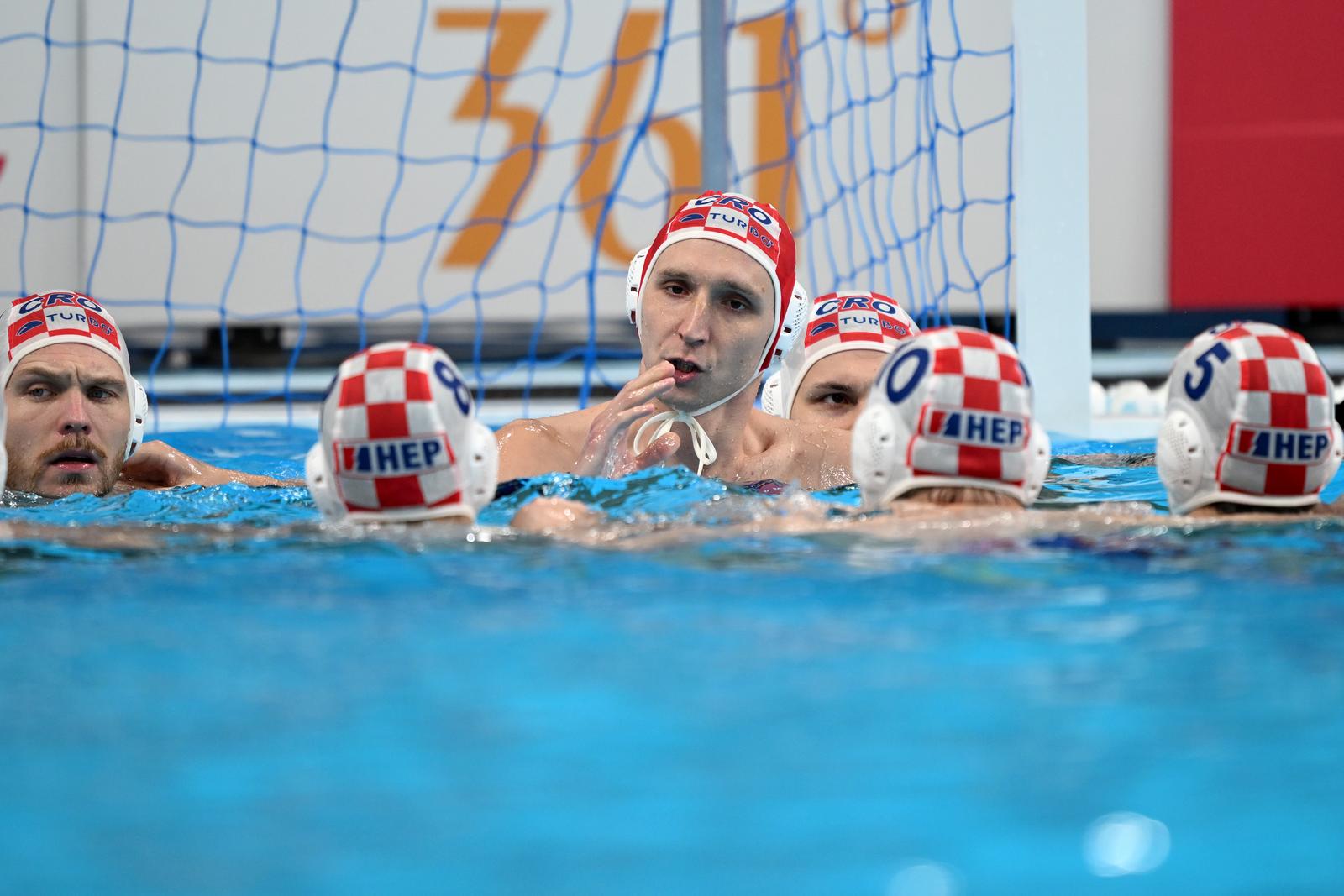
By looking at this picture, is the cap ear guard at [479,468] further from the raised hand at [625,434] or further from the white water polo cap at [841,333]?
the white water polo cap at [841,333]

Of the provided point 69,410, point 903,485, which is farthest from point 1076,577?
point 69,410

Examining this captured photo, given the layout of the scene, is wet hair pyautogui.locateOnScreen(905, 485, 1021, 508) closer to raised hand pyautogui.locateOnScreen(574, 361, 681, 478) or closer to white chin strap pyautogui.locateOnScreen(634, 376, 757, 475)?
raised hand pyautogui.locateOnScreen(574, 361, 681, 478)

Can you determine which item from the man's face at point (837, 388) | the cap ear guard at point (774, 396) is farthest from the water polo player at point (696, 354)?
the cap ear guard at point (774, 396)

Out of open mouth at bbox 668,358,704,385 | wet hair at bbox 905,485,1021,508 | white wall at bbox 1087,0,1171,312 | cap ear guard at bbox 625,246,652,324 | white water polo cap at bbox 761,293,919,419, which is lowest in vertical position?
wet hair at bbox 905,485,1021,508

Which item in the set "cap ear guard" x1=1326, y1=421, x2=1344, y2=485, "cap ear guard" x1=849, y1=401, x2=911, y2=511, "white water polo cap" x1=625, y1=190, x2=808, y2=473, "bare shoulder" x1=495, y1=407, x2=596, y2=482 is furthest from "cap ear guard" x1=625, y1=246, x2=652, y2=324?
"cap ear guard" x1=1326, y1=421, x2=1344, y2=485

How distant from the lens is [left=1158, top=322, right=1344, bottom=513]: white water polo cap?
300cm

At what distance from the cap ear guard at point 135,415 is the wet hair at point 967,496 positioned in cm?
226

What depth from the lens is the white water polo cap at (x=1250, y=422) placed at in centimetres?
300

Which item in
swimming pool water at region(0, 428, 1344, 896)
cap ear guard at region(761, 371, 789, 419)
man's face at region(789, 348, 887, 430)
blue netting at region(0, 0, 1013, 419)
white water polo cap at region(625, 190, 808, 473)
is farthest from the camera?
blue netting at region(0, 0, 1013, 419)

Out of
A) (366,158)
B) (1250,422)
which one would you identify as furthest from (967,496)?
(366,158)

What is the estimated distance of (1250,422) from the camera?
2.99 meters

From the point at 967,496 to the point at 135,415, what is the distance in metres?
2.37

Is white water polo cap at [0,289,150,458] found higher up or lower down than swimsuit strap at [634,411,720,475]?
higher up

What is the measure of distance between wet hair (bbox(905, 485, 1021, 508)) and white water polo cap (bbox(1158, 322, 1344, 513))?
1.21 feet
